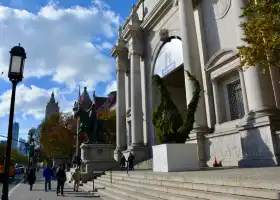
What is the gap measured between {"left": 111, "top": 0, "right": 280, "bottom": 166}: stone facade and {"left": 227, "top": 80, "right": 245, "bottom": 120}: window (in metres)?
0.06

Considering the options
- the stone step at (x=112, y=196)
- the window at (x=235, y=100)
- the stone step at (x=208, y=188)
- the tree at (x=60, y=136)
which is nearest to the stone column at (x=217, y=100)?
the window at (x=235, y=100)

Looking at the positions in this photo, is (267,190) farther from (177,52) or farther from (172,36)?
(172,36)

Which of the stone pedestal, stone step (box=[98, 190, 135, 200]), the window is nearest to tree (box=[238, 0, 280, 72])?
the stone pedestal

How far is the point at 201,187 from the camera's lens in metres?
7.05

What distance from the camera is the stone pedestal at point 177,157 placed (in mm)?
11297

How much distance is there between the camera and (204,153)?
1669cm

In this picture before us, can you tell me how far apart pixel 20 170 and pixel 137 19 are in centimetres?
4425

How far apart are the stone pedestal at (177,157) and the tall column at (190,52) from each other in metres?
5.70

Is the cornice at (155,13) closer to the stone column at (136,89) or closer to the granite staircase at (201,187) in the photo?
the stone column at (136,89)

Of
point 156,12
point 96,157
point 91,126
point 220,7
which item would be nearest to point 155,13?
point 156,12

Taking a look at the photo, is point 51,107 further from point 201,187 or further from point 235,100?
point 201,187

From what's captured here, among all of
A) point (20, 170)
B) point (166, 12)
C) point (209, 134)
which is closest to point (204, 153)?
point (209, 134)

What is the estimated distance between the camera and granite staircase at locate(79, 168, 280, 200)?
17.6 feet

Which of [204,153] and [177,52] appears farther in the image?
[177,52]
